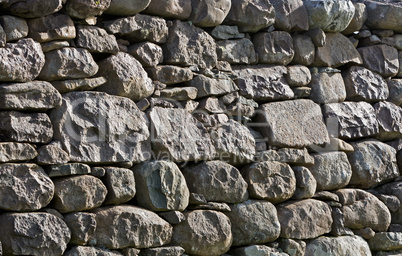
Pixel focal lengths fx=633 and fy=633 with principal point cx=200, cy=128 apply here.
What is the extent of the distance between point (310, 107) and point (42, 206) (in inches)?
90.3

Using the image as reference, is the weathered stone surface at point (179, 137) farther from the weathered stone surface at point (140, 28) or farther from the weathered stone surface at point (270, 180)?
the weathered stone surface at point (140, 28)

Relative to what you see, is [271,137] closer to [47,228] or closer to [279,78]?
[279,78]

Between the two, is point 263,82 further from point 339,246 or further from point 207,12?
point 339,246

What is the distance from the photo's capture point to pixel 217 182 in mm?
4211

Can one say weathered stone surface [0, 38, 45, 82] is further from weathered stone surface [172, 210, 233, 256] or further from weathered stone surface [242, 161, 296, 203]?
weathered stone surface [242, 161, 296, 203]

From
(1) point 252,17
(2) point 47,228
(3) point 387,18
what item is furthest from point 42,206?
(3) point 387,18

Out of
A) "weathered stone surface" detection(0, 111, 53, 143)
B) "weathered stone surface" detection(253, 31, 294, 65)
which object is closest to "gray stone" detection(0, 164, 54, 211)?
"weathered stone surface" detection(0, 111, 53, 143)

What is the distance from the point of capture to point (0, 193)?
3.37 m

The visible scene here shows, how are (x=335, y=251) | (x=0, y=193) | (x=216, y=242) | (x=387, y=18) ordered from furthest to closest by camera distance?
(x=387, y=18)
(x=335, y=251)
(x=216, y=242)
(x=0, y=193)

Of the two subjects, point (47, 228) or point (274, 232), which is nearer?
point (47, 228)

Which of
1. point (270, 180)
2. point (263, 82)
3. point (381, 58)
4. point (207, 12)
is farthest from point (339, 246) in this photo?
point (207, 12)

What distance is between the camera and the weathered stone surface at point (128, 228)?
145 inches

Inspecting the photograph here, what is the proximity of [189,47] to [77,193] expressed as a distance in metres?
1.32

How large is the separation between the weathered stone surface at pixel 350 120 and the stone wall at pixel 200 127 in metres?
0.01
